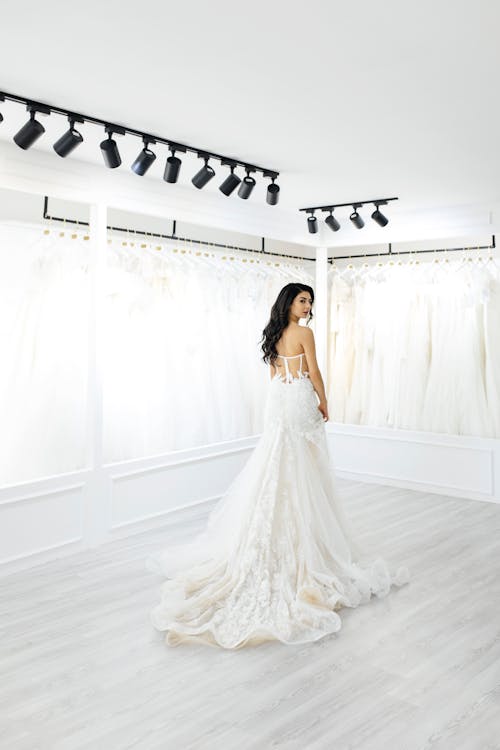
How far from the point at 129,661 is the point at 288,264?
4365 mm

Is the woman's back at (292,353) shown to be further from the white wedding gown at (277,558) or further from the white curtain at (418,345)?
the white curtain at (418,345)

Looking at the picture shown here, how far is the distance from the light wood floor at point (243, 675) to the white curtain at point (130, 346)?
3.22 feet

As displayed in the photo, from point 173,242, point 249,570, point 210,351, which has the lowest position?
point 249,570

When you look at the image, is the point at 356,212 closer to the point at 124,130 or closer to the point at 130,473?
the point at 124,130

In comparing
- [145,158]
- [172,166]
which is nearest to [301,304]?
[172,166]

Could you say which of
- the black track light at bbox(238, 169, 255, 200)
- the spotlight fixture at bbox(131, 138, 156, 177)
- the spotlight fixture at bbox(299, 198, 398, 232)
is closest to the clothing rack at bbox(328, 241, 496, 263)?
the spotlight fixture at bbox(299, 198, 398, 232)

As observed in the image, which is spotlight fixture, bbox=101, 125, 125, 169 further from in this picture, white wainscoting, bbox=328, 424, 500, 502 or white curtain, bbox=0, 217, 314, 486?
white wainscoting, bbox=328, 424, 500, 502

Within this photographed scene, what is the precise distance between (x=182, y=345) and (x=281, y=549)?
2.24 metres

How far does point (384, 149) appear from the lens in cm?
391

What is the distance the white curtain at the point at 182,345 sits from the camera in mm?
4723

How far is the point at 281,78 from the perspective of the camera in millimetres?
2871

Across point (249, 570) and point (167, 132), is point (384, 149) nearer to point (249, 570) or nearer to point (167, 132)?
point (167, 132)

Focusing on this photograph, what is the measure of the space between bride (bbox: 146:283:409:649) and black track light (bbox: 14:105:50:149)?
1617 millimetres

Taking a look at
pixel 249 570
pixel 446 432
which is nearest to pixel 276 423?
pixel 249 570
